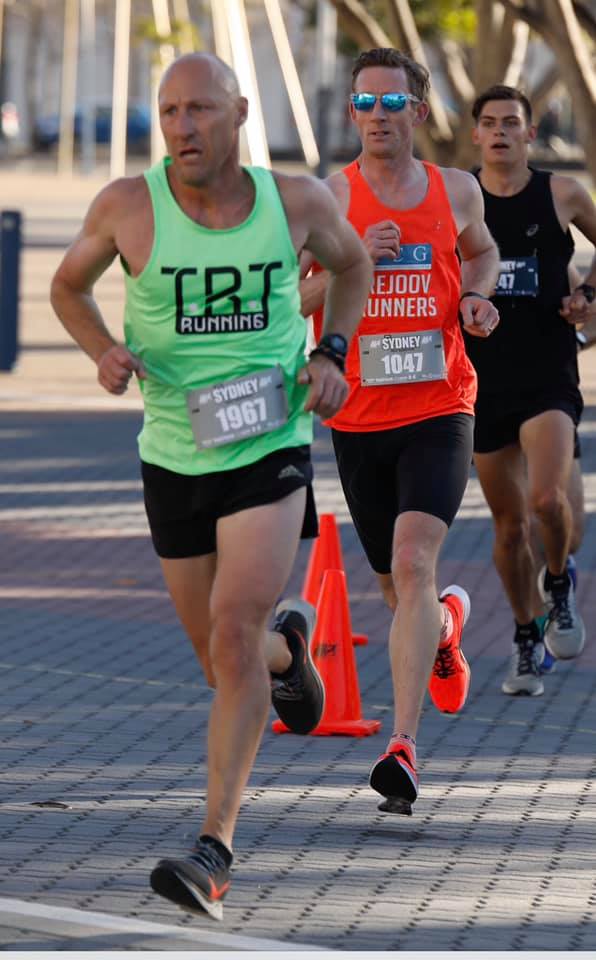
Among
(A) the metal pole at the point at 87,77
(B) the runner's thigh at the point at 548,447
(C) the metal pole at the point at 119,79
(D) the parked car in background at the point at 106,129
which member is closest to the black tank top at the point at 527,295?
(B) the runner's thigh at the point at 548,447

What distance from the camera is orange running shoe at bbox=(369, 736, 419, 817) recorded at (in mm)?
6082

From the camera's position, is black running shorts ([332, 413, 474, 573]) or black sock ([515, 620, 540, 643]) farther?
black sock ([515, 620, 540, 643])

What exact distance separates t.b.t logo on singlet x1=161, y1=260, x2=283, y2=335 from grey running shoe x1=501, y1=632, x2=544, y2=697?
3362 mm

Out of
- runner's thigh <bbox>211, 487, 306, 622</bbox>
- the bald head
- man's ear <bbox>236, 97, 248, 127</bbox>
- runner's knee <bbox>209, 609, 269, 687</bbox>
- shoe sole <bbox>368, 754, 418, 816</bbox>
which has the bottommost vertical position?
shoe sole <bbox>368, 754, 418, 816</bbox>

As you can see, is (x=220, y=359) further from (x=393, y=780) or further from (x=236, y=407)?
(x=393, y=780)

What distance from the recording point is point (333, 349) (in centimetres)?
553

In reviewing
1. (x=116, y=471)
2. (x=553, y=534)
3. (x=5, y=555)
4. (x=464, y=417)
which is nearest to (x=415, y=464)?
(x=464, y=417)

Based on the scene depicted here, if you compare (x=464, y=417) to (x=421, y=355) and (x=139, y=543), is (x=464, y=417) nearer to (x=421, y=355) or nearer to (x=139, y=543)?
(x=421, y=355)

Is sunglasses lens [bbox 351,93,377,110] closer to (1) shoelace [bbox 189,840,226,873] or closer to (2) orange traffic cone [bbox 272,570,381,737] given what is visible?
(2) orange traffic cone [bbox 272,570,381,737]

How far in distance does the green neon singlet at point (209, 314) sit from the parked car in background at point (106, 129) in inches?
2866

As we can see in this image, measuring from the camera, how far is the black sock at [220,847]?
5.02 meters

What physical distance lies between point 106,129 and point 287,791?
78619 millimetres

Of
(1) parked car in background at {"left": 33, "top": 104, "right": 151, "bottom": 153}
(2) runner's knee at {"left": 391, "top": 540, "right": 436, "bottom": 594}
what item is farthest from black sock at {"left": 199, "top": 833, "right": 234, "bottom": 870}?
(1) parked car in background at {"left": 33, "top": 104, "right": 151, "bottom": 153}

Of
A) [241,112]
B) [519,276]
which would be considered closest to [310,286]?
[241,112]
